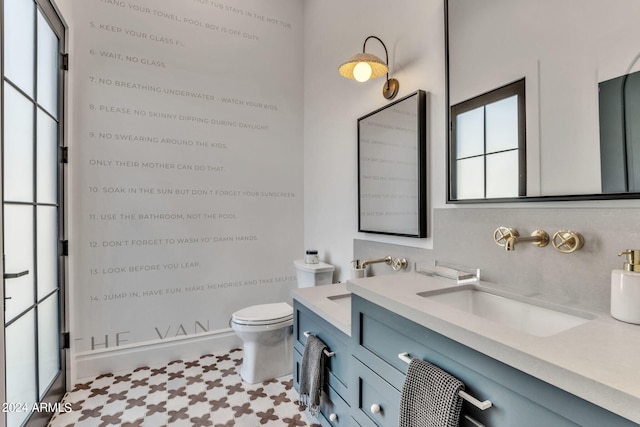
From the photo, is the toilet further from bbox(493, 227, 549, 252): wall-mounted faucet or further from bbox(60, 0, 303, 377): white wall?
bbox(493, 227, 549, 252): wall-mounted faucet

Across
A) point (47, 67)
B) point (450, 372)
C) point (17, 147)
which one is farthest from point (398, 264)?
point (47, 67)

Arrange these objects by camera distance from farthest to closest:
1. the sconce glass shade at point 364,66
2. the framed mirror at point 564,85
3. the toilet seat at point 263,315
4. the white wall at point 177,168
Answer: the white wall at point 177,168 < the toilet seat at point 263,315 < the sconce glass shade at point 364,66 < the framed mirror at point 564,85

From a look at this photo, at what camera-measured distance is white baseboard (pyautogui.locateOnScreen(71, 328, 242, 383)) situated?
2.23m

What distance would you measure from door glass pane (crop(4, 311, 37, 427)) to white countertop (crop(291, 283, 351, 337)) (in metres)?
1.30

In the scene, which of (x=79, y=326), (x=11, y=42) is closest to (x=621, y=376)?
(x=11, y=42)

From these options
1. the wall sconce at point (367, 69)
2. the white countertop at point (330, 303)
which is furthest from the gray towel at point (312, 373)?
the wall sconce at point (367, 69)

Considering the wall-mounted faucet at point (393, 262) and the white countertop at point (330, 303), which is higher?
the wall-mounted faucet at point (393, 262)

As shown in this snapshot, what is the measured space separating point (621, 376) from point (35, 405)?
7.79 feet

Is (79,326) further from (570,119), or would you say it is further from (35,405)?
(570,119)

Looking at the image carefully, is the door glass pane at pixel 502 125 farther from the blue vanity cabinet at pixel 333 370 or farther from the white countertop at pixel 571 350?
the blue vanity cabinet at pixel 333 370

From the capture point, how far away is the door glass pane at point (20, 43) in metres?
1.36

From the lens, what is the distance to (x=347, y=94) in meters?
2.26

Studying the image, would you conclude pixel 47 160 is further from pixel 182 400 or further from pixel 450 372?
pixel 450 372

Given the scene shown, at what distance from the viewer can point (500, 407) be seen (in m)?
0.70
